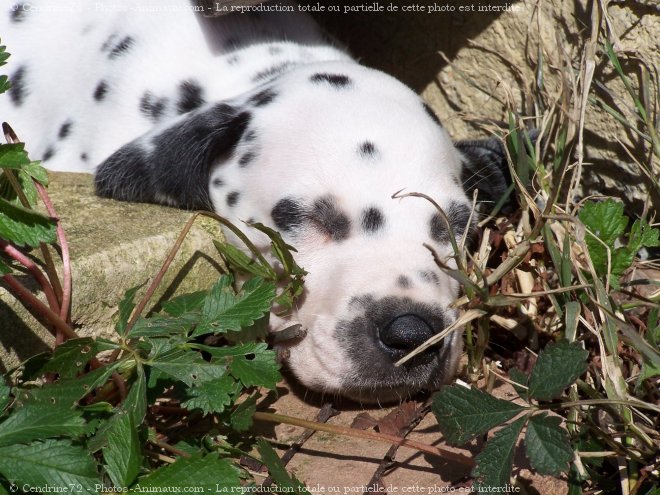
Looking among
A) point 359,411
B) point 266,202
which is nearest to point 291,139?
point 266,202

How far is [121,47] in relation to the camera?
4.19 m

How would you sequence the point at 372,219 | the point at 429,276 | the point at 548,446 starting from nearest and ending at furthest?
the point at 548,446
the point at 429,276
the point at 372,219

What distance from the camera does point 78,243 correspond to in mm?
2936

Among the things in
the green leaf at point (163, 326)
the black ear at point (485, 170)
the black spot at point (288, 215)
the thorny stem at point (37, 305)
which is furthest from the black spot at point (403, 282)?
the thorny stem at point (37, 305)

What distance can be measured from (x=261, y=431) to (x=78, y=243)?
37.3 inches

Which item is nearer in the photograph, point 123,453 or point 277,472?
point 123,453

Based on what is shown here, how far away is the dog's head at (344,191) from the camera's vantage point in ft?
9.19

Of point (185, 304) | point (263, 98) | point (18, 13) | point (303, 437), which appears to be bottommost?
point (303, 437)

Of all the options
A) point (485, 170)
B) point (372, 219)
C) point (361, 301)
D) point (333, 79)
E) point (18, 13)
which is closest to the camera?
point (361, 301)

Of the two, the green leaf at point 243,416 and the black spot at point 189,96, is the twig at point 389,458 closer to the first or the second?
the green leaf at point 243,416

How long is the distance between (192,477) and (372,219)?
4.28ft

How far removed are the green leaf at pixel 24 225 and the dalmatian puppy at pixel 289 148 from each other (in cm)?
102

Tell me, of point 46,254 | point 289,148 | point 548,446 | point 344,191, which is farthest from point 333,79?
point 548,446

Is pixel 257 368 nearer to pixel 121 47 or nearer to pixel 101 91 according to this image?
pixel 101 91
